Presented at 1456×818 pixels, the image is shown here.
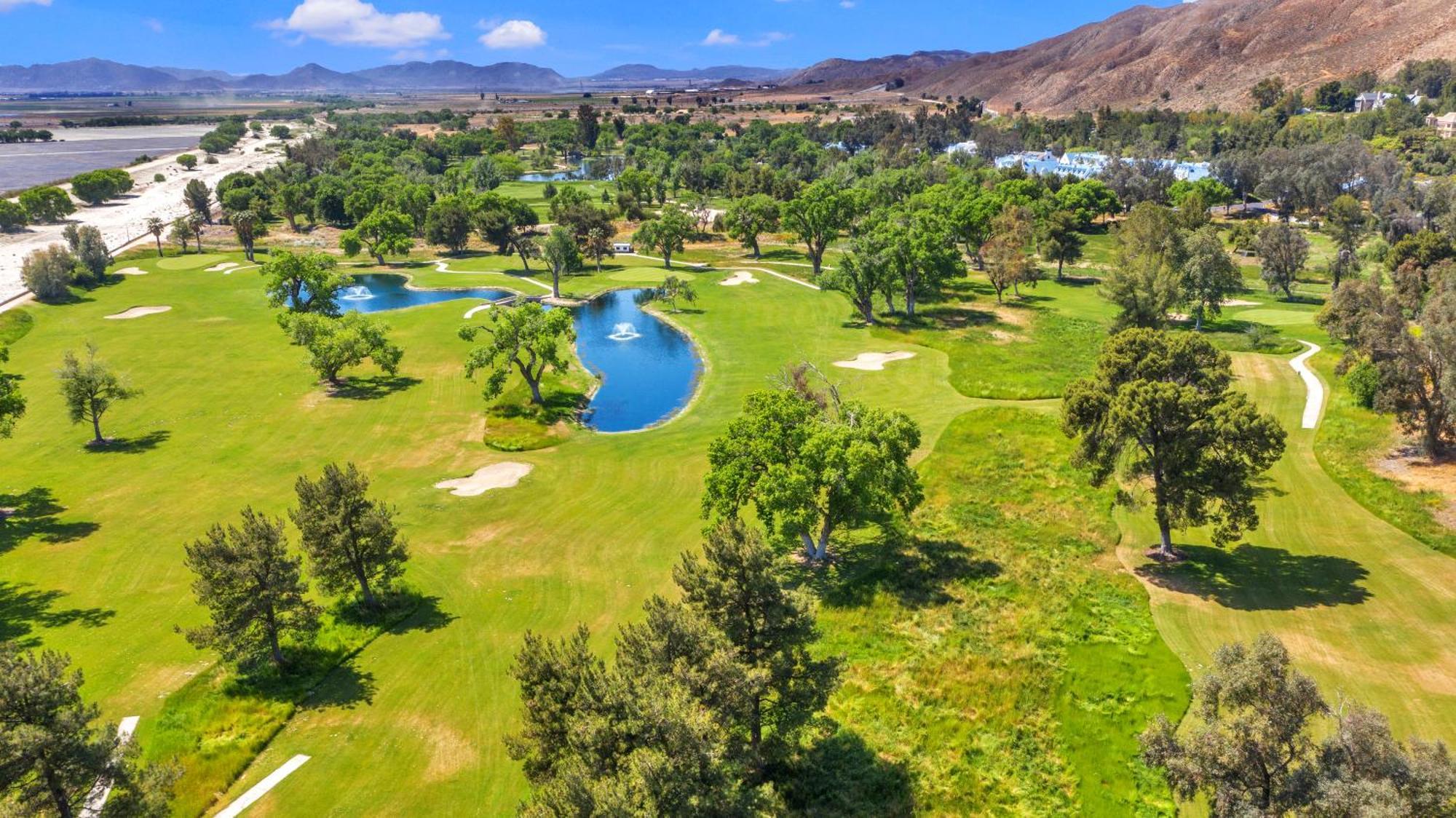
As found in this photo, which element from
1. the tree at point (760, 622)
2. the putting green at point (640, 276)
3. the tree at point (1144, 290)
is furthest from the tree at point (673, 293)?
the tree at point (760, 622)

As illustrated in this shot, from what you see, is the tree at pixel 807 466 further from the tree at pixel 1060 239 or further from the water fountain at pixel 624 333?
the tree at pixel 1060 239

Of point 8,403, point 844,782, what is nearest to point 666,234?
point 8,403

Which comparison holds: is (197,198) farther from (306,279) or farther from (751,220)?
(751,220)

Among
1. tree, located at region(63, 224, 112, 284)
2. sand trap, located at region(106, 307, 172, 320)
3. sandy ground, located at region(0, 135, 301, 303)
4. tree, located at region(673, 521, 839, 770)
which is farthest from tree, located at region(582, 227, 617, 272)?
tree, located at region(673, 521, 839, 770)

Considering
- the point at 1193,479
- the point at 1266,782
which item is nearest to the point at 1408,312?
the point at 1193,479

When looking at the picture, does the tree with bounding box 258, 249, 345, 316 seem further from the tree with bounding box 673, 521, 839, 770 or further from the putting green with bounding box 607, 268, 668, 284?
the tree with bounding box 673, 521, 839, 770
